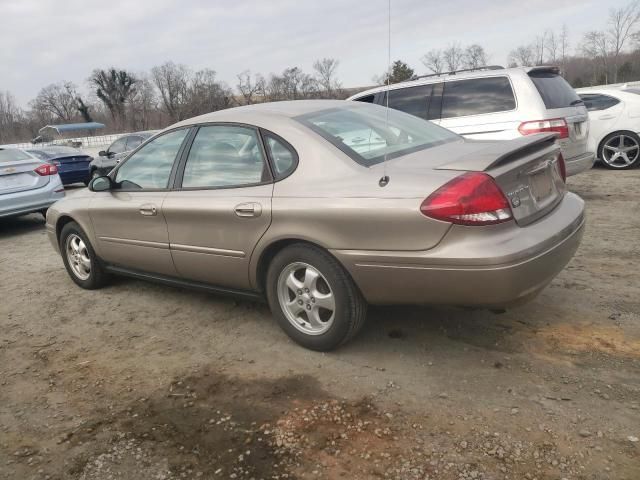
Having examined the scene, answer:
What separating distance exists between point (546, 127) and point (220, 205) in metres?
4.28

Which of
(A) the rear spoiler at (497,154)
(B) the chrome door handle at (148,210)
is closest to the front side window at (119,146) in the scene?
(B) the chrome door handle at (148,210)

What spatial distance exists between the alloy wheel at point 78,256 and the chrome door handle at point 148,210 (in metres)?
1.12

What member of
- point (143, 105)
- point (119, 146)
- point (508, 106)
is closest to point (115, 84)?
point (143, 105)

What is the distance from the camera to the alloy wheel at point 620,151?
9.59m

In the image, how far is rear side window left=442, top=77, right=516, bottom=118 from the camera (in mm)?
6496

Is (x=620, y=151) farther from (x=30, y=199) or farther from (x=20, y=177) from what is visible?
A: (x=20, y=177)

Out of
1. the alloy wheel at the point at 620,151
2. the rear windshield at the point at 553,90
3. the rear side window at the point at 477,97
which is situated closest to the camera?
the rear windshield at the point at 553,90

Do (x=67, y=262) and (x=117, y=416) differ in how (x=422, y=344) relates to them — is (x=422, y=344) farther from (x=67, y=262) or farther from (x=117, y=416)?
(x=67, y=262)

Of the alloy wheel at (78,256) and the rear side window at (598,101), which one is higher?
the rear side window at (598,101)

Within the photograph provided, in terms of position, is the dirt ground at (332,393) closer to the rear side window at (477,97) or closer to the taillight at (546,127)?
the taillight at (546,127)

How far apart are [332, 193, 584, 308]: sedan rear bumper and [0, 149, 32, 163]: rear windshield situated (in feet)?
25.1

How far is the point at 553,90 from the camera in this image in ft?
21.5

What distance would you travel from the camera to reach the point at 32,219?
33.3 feet

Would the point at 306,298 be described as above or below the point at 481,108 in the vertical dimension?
below
